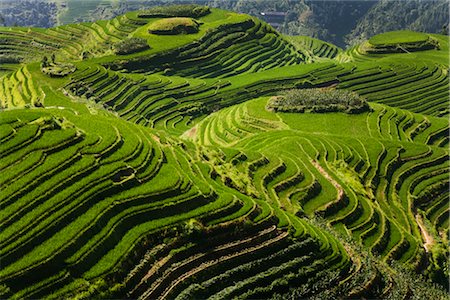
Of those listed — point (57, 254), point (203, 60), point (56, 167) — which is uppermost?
point (56, 167)

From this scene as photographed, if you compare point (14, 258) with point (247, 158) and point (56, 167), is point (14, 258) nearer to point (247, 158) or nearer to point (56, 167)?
point (56, 167)

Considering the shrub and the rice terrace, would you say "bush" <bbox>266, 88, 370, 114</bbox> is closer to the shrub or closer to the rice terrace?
the rice terrace

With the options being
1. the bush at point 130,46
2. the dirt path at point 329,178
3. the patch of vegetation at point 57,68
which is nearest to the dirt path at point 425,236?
the dirt path at point 329,178

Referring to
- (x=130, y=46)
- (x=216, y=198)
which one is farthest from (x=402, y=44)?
(x=216, y=198)

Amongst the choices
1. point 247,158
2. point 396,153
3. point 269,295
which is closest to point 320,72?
point 396,153

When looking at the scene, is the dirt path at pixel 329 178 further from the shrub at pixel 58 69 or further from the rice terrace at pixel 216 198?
the shrub at pixel 58 69
